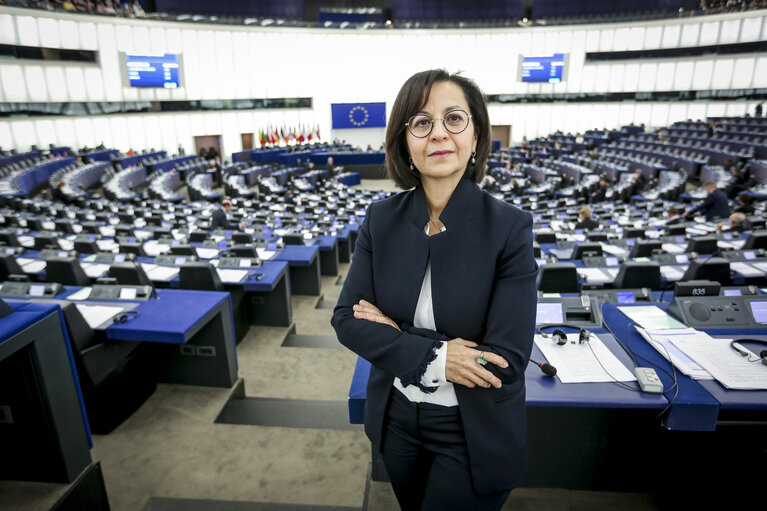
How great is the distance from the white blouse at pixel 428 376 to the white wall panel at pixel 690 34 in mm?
32387

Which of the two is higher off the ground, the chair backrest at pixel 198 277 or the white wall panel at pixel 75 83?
the white wall panel at pixel 75 83

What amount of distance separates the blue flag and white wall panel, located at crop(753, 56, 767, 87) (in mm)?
21593

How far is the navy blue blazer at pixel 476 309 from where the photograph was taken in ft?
3.58

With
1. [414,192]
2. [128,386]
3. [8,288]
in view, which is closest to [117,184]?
[8,288]

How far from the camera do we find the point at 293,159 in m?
22.3

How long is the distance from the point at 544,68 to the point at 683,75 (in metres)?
8.23

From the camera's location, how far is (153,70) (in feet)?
73.5

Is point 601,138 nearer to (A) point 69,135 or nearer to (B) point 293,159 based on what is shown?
(B) point 293,159

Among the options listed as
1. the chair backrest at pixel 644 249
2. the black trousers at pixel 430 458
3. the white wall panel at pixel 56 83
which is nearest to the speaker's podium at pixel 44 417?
the black trousers at pixel 430 458

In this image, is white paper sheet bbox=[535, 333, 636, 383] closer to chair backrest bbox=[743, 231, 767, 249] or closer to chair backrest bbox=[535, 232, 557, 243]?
chair backrest bbox=[535, 232, 557, 243]

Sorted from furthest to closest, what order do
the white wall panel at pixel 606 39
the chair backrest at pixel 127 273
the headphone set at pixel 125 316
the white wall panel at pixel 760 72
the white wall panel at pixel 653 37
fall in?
1. the white wall panel at pixel 606 39
2. the white wall panel at pixel 653 37
3. the white wall panel at pixel 760 72
4. the chair backrest at pixel 127 273
5. the headphone set at pixel 125 316

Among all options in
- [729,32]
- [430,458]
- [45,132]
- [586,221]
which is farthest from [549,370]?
[729,32]

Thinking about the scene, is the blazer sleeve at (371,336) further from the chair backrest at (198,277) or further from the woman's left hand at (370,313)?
the chair backrest at (198,277)

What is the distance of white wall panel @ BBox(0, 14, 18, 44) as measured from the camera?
696 inches
